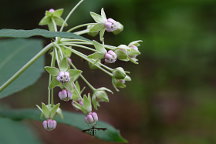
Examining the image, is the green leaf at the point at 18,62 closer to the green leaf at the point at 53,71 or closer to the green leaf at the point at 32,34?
the green leaf at the point at 53,71

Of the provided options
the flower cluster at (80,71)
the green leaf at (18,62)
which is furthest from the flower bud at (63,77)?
the green leaf at (18,62)

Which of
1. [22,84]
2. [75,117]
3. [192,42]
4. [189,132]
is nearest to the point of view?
[22,84]

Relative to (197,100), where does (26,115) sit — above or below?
below

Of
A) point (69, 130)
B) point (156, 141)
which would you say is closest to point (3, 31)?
point (156, 141)

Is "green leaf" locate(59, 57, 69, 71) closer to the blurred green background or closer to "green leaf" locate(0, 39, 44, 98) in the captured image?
"green leaf" locate(0, 39, 44, 98)

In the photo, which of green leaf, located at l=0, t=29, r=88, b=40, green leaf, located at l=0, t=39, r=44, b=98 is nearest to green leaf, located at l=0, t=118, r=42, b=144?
green leaf, located at l=0, t=39, r=44, b=98

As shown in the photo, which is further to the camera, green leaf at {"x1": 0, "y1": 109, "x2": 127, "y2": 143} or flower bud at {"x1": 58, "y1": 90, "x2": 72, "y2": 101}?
green leaf at {"x1": 0, "y1": 109, "x2": 127, "y2": 143}

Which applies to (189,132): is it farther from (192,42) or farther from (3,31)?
(3,31)
